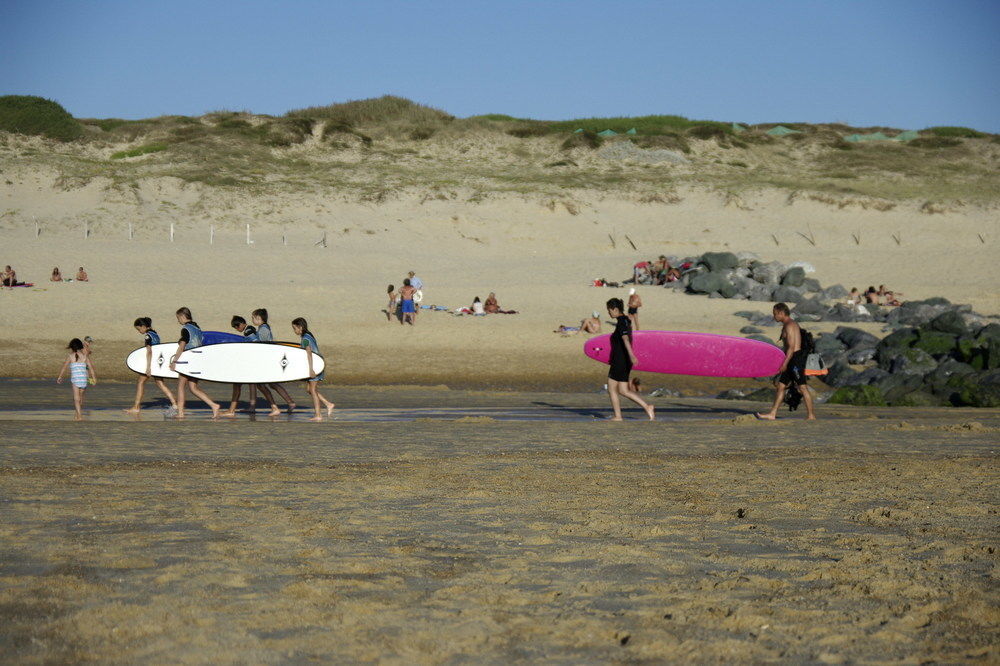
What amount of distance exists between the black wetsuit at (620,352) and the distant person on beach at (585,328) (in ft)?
35.3

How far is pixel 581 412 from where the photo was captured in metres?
14.4

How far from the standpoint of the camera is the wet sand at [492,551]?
390 centimetres

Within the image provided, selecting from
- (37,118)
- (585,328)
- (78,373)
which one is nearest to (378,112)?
(37,118)

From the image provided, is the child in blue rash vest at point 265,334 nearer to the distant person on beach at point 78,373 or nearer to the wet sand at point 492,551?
the distant person on beach at point 78,373

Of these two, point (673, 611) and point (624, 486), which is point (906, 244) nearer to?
point (624, 486)

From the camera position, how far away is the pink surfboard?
18156mm

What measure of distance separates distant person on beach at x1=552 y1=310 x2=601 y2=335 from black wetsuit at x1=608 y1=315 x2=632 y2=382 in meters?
10.8

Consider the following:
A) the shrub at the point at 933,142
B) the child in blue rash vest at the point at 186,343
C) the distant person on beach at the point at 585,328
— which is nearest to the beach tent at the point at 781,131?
the shrub at the point at 933,142

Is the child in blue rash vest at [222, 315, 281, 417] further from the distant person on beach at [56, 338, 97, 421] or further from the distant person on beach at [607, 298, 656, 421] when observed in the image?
the distant person on beach at [607, 298, 656, 421]

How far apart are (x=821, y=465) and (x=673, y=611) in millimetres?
4813

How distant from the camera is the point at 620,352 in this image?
11.9 m

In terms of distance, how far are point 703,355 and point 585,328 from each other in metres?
5.63

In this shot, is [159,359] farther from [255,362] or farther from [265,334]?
[265,334]

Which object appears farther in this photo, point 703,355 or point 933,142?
point 933,142
